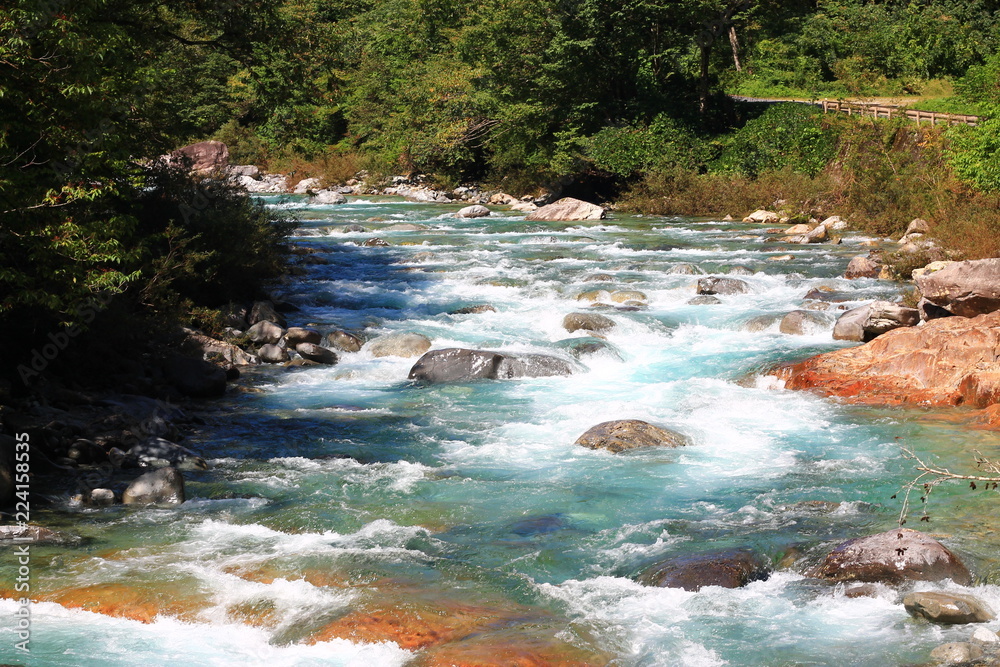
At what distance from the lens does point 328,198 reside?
39344mm

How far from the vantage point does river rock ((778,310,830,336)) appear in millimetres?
15760

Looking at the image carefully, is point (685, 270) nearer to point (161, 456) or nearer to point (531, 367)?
point (531, 367)

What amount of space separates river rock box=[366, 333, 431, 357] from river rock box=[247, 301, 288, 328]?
1.83 metres

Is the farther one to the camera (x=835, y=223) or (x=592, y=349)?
(x=835, y=223)

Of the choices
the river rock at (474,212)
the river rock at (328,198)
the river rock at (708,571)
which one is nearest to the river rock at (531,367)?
the river rock at (708,571)

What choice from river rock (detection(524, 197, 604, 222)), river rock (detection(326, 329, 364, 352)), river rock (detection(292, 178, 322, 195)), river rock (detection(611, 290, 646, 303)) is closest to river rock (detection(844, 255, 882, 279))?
river rock (detection(611, 290, 646, 303))

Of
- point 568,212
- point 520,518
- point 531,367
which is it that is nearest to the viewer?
point 520,518

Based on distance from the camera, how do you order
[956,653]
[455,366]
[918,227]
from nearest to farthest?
[956,653] → [455,366] → [918,227]

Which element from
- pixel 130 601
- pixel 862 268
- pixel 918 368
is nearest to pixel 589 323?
pixel 918 368

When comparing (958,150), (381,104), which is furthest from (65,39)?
(381,104)

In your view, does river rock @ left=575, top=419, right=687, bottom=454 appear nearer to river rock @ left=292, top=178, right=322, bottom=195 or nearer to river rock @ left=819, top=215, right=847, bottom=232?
river rock @ left=819, top=215, right=847, bottom=232

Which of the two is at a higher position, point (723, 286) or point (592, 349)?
point (723, 286)

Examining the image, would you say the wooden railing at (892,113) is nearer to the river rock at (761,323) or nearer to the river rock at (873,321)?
the river rock at (761,323)

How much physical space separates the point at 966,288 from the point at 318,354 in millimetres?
9984
